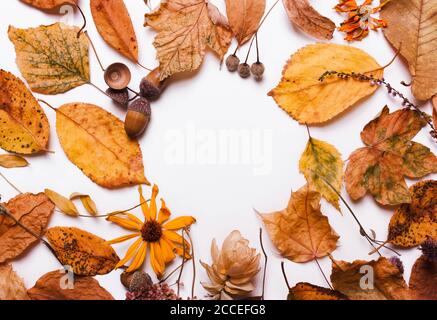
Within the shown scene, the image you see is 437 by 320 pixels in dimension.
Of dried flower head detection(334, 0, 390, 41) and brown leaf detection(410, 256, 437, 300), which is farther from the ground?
dried flower head detection(334, 0, 390, 41)

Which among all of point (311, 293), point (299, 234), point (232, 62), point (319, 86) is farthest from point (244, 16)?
point (311, 293)

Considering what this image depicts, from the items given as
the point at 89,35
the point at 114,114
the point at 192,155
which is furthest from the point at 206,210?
the point at 89,35

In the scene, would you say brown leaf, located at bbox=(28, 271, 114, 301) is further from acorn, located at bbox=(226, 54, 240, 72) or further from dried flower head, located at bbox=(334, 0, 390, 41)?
dried flower head, located at bbox=(334, 0, 390, 41)

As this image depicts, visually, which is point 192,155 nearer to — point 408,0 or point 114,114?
point 114,114

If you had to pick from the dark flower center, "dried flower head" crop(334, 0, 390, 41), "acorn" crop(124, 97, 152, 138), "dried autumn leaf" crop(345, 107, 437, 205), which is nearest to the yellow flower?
the dark flower center

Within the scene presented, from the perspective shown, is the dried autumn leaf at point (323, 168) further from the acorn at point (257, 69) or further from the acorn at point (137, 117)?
the acorn at point (137, 117)

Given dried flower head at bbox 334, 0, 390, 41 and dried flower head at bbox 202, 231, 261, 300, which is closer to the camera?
dried flower head at bbox 202, 231, 261, 300
